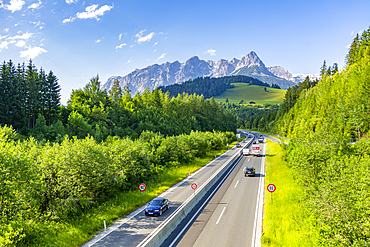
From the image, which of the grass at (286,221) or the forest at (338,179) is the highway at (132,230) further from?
the forest at (338,179)

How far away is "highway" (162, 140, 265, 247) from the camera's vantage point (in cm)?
1477

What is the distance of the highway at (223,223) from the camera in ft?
48.4

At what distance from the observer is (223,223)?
17.5 meters

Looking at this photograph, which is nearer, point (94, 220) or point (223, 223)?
point (94, 220)

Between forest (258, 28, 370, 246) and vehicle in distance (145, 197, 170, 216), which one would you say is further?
vehicle in distance (145, 197, 170, 216)

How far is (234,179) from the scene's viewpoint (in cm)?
3294

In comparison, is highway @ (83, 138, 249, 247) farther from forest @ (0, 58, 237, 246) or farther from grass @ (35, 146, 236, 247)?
forest @ (0, 58, 237, 246)

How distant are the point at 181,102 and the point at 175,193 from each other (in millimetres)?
89774

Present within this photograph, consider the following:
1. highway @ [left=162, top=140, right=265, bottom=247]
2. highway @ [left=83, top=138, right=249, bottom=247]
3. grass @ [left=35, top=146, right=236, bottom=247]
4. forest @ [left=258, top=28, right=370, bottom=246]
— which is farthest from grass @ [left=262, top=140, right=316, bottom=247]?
grass @ [left=35, top=146, right=236, bottom=247]

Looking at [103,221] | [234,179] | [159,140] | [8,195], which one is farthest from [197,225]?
[159,140]

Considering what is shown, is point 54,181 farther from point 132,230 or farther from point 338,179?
point 338,179

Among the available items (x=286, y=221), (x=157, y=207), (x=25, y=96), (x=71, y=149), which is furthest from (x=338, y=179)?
(x=25, y=96)

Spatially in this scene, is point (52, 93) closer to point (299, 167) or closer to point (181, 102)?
point (181, 102)

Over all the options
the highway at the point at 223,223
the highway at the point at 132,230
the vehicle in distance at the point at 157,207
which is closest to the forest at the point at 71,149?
the highway at the point at 132,230
